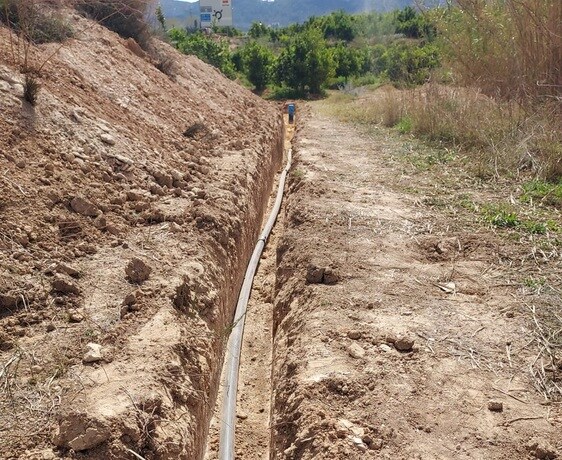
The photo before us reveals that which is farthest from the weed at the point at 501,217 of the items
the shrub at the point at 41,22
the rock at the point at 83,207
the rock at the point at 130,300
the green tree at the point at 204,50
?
the green tree at the point at 204,50

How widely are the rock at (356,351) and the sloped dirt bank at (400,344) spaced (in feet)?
0.05

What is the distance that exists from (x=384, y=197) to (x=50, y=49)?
5022 millimetres

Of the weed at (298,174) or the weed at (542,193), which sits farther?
the weed at (298,174)

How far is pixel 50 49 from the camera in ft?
26.7

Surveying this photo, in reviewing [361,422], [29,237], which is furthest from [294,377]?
[29,237]

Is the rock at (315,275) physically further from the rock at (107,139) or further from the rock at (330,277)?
the rock at (107,139)

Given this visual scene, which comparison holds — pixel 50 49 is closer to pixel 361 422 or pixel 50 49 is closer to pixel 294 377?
pixel 294 377

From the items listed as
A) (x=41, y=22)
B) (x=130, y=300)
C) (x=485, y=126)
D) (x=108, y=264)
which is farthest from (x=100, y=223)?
(x=485, y=126)

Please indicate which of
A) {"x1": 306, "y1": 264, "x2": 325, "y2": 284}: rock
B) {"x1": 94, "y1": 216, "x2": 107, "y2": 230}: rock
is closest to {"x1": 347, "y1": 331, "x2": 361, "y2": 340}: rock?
{"x1": 306, "y1": 264, "x2": 325, "y2": 284}: rock

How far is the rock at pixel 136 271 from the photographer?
4.31 metres

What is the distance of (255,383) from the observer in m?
4.52

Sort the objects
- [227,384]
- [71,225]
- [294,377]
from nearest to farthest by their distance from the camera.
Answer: [294,377]
[227,384]
[71,225]

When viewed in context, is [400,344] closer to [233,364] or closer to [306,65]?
[233,364]

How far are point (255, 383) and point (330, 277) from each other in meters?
1.04
